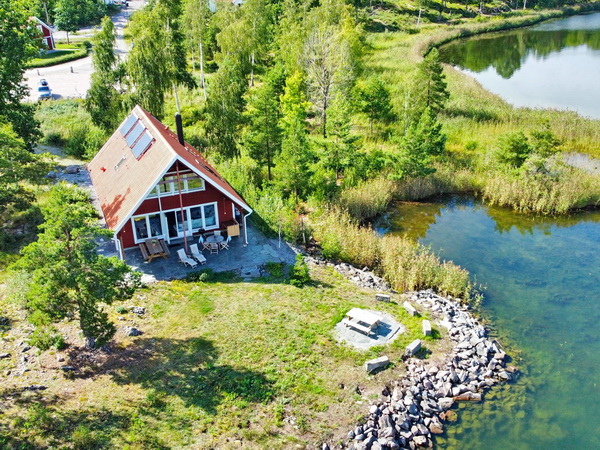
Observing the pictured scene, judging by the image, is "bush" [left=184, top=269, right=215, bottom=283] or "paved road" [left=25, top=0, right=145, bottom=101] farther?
"paved road" [left=25, top=0, right=145, bottom=101]

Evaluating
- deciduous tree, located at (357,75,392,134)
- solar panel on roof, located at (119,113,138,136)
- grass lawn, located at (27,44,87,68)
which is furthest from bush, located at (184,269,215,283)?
grass lawn, located at (27,44,87,68)

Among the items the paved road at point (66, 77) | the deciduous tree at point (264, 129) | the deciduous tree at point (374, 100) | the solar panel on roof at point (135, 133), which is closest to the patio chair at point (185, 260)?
the solar panel on roof at point (135, 133)

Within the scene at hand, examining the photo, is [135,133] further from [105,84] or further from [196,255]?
[105,84]

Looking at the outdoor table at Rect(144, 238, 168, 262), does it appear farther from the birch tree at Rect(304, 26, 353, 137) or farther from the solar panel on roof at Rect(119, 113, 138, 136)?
the birch tree at Rect(304, 26, 353, 137)

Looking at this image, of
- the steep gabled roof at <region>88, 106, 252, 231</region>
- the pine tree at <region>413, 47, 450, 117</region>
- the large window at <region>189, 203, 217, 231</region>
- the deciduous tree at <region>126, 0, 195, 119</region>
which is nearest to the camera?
the steep gabled roof at <region>88, 106, 252, 231</region>

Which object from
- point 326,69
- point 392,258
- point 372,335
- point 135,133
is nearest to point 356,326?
point 372,335

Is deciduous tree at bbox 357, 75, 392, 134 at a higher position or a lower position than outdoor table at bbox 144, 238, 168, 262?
higher
